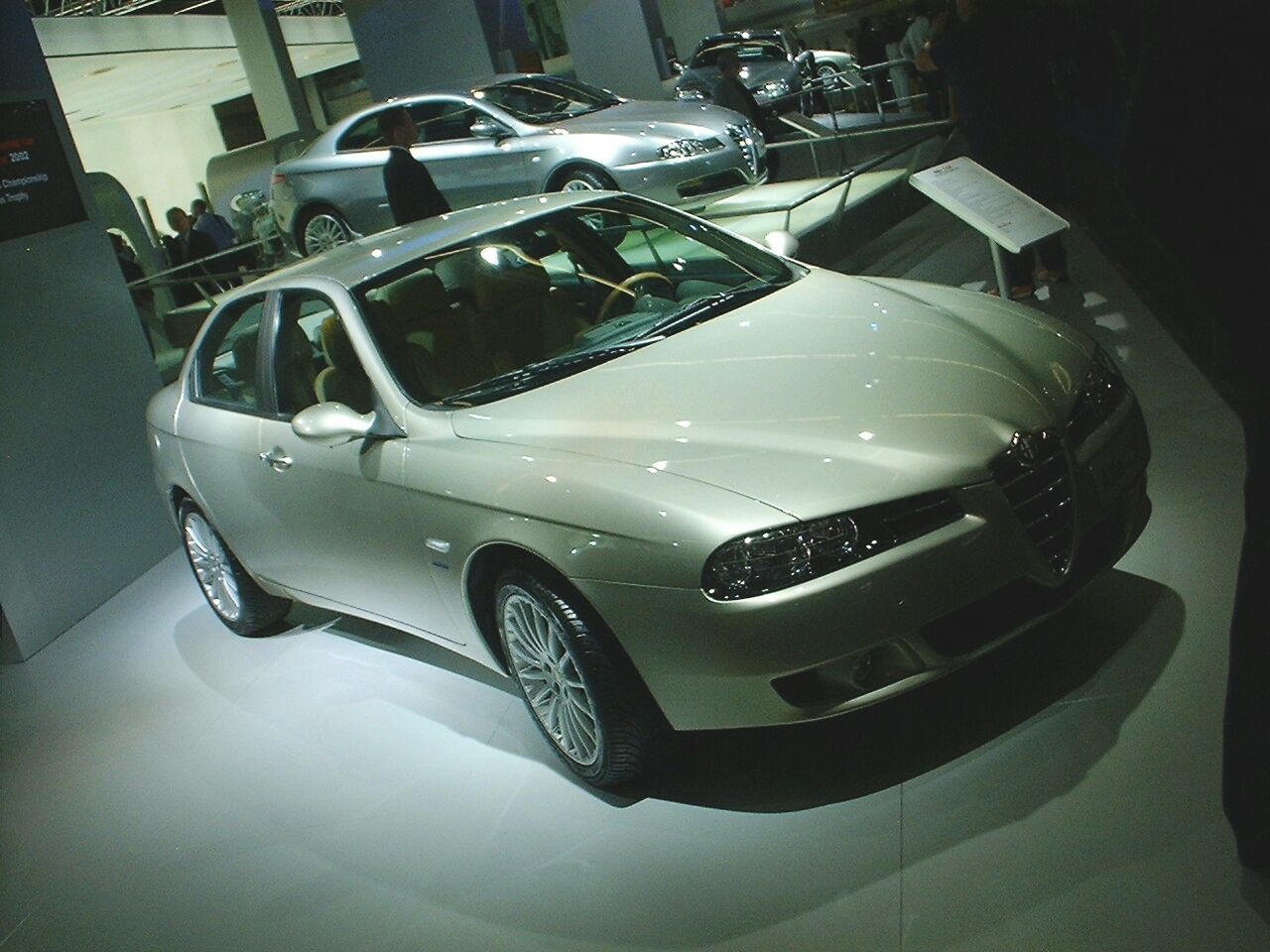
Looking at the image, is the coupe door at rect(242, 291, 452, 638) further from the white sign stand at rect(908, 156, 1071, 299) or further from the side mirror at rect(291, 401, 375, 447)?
the white sign stand at rect(908, 156, 1071, 299)

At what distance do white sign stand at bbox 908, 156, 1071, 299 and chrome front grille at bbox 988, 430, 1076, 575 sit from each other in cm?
222

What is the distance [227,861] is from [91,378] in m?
3.69

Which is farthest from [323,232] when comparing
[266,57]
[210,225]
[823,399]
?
[823,399]

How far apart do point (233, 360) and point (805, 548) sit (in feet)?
9.17

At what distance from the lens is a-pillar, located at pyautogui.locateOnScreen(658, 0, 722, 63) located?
1162 centimetres

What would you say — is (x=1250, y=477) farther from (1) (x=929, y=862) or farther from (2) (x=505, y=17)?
(2) (x=505, y=17)

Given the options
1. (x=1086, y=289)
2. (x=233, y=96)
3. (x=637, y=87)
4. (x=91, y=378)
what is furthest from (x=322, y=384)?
(x=233, y=96)

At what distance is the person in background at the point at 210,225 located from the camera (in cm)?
1261

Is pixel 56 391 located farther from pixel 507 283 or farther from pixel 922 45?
pixel 922 45

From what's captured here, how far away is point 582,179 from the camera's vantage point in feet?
30.8

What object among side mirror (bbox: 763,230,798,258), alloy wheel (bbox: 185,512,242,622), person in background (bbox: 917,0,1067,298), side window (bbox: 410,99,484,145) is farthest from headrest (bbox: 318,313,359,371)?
side window (bbox: 410,99,484,145)

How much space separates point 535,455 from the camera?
10.8 ft

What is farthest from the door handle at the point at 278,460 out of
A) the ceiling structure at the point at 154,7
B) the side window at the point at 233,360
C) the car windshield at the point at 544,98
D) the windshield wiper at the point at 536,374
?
the ceiling structure at the point at 154,7

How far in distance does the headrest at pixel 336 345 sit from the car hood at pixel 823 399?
664mm
